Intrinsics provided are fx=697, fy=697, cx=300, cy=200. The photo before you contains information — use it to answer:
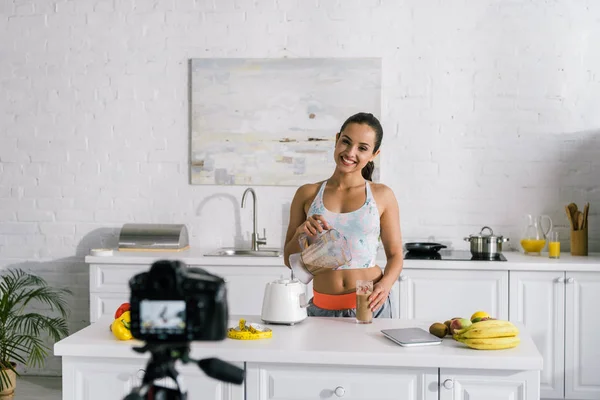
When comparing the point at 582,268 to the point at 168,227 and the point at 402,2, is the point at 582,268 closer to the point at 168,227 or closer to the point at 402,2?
the point at 402,2

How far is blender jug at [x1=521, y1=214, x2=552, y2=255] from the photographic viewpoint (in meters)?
4.29

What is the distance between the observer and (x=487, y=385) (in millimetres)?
2211

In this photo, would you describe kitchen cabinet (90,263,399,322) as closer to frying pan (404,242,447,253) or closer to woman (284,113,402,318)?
frying pan (404,242,447,253)

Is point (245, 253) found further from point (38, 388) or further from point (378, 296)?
point (378, 296)

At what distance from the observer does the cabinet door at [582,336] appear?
12.9 ft

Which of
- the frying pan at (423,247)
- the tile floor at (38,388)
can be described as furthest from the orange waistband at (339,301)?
the tile floor at (38,388)

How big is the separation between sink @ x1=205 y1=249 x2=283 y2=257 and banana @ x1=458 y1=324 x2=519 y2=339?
80.6 inches

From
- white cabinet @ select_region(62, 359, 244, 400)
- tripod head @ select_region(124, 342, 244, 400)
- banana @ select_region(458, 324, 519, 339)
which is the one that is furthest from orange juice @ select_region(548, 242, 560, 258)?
tripod head @ select_region(124, 342, 244, 400)

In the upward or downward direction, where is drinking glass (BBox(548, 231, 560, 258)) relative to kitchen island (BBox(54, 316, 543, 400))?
upward

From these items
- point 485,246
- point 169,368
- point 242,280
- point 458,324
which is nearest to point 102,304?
point 242,280

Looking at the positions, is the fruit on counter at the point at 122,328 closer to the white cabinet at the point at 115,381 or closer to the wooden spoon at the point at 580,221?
the white cabinet at the point at 115,381

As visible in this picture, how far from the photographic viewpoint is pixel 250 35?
4.58m

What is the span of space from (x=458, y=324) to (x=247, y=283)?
193 centimetres

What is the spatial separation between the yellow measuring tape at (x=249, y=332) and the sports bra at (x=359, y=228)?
52cm
